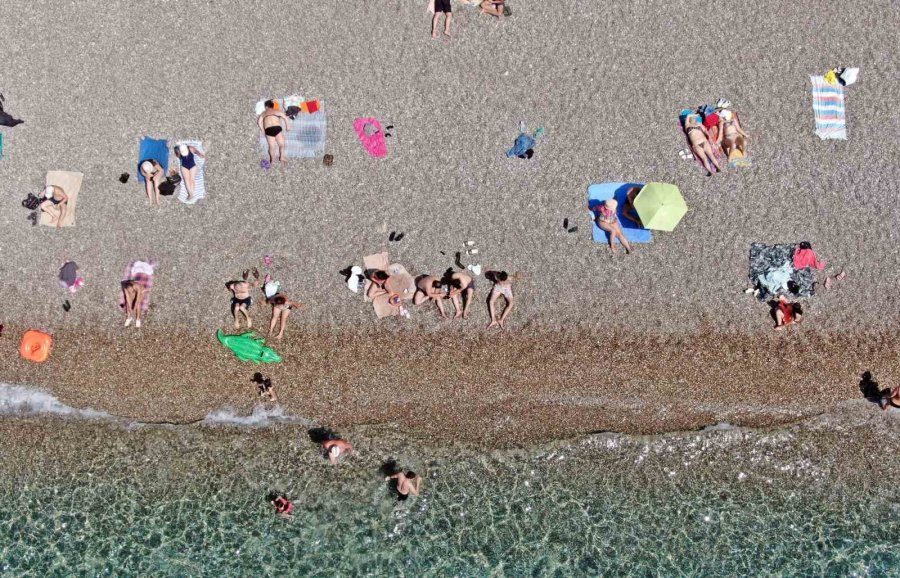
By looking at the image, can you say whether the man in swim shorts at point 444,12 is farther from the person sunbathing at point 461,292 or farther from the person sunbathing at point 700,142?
the person sunbathing at point 700,142

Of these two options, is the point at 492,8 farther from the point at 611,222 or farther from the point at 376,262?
the point at 376,262

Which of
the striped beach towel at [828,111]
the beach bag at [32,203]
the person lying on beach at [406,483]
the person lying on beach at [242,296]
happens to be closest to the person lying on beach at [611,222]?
the striped beach towel at [828,111]

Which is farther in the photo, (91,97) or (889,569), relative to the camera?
(91,97)

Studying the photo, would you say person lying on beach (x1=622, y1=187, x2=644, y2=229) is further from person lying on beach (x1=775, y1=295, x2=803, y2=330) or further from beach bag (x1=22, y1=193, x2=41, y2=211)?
beach bag (x1=22, y1=193, x2=41, y2=211)

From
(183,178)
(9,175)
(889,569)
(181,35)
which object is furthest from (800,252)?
(9,175)

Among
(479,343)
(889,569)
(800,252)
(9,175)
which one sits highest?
(9,175)

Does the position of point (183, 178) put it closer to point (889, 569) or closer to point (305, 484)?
point (305, 484)


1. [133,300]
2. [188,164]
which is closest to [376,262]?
[188,164]

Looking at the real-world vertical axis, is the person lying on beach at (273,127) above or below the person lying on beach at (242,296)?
above
